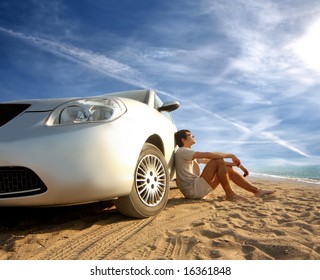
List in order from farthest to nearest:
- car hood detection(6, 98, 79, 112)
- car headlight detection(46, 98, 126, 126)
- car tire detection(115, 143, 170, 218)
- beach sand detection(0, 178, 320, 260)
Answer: car tire detection(115, 143, 170, 218) < car hood detection(6, 98, 79, 112) < car headlight detection(46, 98, 126, 126) < beach sand detection(0, 178, 320, 260)

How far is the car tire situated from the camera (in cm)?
348

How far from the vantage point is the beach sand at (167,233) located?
2.57 meters

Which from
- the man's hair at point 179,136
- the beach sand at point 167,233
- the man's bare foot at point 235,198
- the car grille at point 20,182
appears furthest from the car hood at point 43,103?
the man's bare foot at point 235,198

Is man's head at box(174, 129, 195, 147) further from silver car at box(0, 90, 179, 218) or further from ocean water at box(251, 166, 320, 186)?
ocean water at box(251, 166, 320, 186)

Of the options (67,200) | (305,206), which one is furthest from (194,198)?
(67,200)

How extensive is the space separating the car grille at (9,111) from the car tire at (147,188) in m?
1.26

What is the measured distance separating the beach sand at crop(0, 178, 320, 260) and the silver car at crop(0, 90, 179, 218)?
333 mm

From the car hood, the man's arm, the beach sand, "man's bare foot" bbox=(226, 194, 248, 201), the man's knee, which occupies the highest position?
the car hood

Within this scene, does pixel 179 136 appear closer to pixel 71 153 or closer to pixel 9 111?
pixel 71 153

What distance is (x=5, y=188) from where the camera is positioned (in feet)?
9.85

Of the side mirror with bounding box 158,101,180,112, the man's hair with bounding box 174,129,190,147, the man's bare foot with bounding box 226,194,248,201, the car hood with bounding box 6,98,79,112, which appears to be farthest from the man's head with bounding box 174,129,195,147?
the car hood with bounding box 6,98,79,112

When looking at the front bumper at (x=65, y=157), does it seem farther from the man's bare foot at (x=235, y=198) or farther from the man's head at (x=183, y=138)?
the man's bare foot at (x=235, y=198)

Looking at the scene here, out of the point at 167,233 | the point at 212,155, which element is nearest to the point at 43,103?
the point at 167,233

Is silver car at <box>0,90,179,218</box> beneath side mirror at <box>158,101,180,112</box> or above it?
beneath
